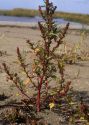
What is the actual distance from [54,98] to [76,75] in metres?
2.81

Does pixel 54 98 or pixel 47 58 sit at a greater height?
pixel 47 58

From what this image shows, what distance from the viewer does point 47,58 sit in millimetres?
6422

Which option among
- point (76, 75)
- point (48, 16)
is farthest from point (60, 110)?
point (76, 75)

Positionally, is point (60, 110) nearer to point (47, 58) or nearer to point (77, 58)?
point (47, 58)

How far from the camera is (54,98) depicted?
679 centimetres

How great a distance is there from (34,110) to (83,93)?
4.64 ft

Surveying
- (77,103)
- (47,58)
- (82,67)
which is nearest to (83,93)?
(77,103)

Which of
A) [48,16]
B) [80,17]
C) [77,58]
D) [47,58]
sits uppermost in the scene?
[48,16]

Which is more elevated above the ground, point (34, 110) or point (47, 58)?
point (47, 58)

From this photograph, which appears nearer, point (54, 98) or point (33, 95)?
point (54, 98)

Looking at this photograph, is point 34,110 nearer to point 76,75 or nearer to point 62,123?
point 62,123

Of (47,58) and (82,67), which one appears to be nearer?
(47,58)

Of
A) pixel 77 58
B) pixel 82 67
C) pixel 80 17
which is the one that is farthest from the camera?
pixel 80 17

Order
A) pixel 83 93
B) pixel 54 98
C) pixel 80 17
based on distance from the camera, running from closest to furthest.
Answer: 1. pixel 54 98
2. pixel 83 93
3. pixel 80 17
